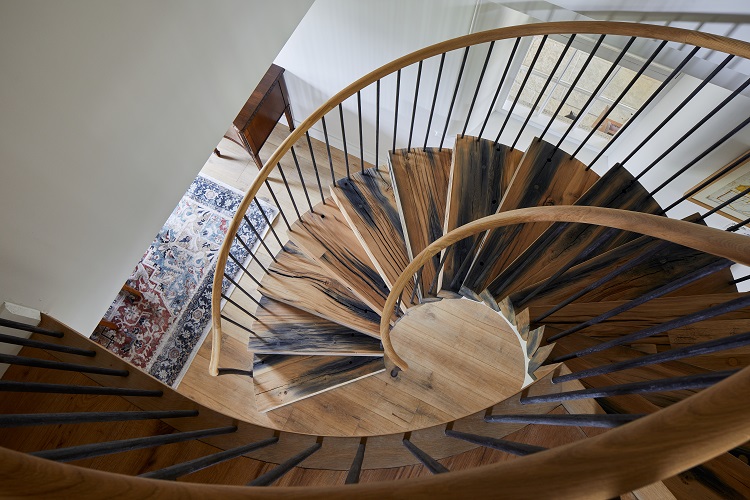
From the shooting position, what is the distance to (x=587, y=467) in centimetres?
64

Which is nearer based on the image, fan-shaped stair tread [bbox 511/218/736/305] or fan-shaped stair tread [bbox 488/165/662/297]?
fan-shaped stair tread [bbox 511/218/736/305]

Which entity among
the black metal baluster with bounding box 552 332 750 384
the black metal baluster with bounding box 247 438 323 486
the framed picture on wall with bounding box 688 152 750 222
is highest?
the framed picture on wall with bounding box 688 152 750 222

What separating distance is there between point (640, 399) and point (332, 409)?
1626mm

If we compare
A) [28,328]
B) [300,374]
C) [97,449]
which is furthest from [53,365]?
→ [300,374]

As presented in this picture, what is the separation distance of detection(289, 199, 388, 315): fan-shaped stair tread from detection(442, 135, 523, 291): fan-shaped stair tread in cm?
59

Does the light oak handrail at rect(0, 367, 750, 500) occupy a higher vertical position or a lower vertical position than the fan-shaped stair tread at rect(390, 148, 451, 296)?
lower

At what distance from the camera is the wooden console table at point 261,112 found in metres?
3.75

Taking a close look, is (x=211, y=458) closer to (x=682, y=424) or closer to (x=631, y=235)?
(x=682, y=424)

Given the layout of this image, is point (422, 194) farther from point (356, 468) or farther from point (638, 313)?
point (356, 468)

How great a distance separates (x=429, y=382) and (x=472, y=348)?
13.9 inches

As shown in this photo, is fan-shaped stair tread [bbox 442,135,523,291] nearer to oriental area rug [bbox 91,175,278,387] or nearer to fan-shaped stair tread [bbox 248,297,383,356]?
fan-shaped stair tread [bbox 248,297,383,356]

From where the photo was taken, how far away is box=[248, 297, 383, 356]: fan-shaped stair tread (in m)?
2.71

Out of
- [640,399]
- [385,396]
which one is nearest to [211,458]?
[640,399]

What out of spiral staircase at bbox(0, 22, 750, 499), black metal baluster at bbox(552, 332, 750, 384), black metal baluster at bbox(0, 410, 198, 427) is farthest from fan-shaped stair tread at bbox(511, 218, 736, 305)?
black metal baluster at bbox(0, 410, 198, 427)
